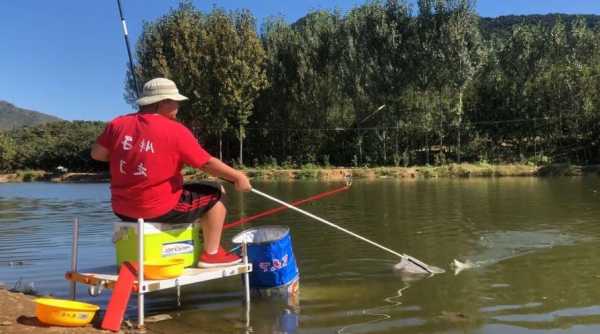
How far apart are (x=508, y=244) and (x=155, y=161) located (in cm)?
670

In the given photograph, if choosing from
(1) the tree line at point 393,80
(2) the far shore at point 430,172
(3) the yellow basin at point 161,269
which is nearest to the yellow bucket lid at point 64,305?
(3) the yellow basin at point 161,269

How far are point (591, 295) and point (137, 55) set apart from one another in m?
43.4

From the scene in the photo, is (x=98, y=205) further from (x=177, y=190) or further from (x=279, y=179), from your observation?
(x=279, y=179)

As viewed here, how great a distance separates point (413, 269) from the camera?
7.38 m

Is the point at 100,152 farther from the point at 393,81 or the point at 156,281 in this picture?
the point at 393,81

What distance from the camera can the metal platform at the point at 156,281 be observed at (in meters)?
4.84

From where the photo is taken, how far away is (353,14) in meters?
44.8

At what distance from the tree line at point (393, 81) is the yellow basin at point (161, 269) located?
123 feet

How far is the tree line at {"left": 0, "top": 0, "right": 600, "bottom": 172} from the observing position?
41750 mm

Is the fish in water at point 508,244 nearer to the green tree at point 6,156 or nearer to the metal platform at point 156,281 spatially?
the metal platform at point 156,281

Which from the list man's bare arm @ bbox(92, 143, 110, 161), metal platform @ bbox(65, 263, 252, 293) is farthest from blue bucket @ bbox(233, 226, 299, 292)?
man's bare arm @ bbox(92, 143, 110, 161)

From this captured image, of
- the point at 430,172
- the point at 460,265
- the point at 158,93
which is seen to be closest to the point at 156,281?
the point at 158,93

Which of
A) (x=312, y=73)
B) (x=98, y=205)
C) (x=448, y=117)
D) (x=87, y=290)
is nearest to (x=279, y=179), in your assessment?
(x=312, y=73)

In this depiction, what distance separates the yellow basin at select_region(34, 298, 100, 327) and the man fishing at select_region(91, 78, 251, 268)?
899 mm
